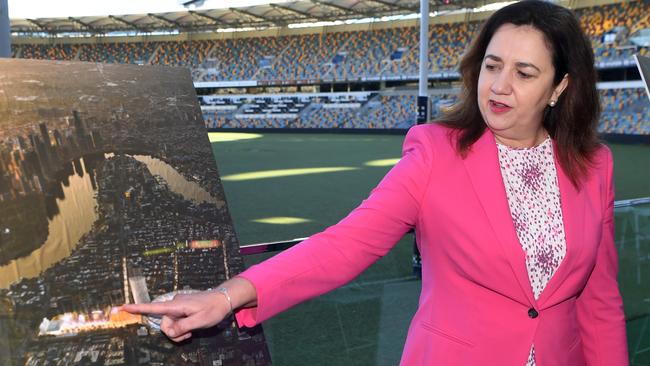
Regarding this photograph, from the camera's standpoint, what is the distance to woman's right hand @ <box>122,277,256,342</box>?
76 centimetres

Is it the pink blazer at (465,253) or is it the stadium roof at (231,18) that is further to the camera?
the stadium roof at (231,18)

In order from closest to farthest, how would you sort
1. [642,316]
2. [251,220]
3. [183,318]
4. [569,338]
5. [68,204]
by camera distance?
[183,318] → [68,204] → [569,338] → [642,316] → [251,220]

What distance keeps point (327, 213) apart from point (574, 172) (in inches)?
249

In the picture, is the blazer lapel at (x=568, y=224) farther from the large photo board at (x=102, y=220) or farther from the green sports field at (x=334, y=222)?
the green sports field at (x=334, y=222)

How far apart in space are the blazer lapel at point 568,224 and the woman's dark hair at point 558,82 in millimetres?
16

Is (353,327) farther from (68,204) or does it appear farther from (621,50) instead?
(621,50)

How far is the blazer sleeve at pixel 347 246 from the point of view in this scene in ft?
2.68

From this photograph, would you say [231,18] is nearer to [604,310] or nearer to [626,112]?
[626,112]

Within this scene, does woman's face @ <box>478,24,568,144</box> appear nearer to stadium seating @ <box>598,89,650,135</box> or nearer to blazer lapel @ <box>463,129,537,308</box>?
blazer lapel @ <box>463,129,537,308</box>

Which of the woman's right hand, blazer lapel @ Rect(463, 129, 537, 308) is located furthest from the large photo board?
blazer lapel @ Rect(463, 129, 537, 308)

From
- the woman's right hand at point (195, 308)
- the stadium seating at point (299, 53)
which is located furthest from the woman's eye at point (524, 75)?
the stadium seating at point (299, 53)

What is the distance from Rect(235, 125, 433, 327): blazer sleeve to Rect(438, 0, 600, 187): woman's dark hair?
101 mm

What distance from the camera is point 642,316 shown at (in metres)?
2.92

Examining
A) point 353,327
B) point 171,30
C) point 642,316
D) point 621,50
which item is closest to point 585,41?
point 353,327
